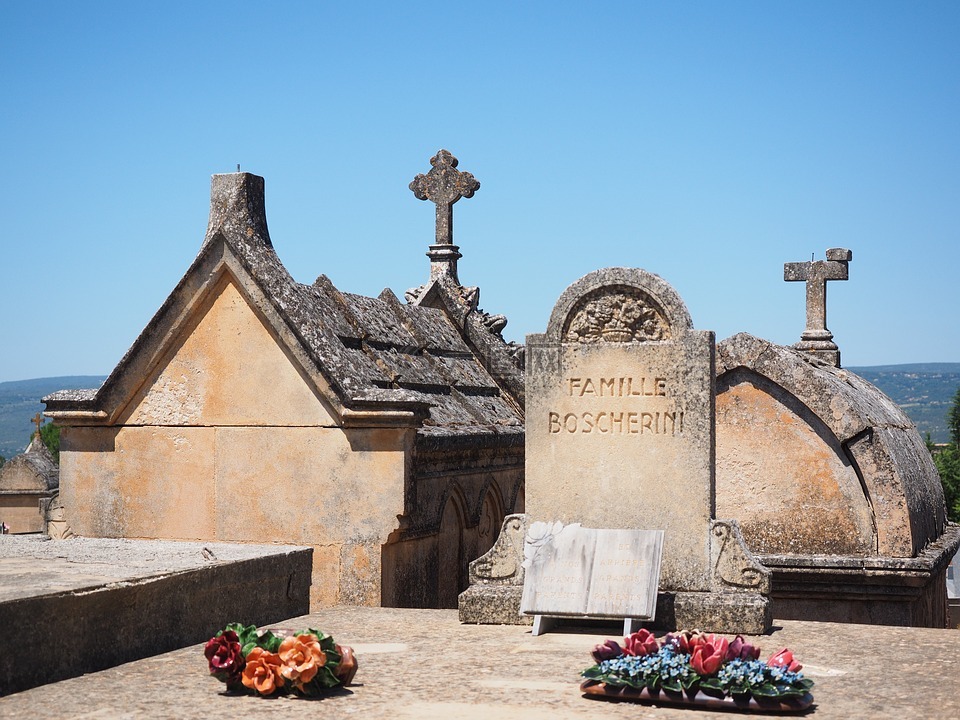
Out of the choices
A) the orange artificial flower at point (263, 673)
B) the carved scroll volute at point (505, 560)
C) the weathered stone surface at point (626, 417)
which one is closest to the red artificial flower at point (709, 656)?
the orange artificial flower at point (263, 673)

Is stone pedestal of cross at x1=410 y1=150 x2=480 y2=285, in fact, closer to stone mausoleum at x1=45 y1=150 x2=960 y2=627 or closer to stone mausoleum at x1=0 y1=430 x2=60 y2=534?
stone mausoleum at x1=45 y1=150 x2=960 y2=627

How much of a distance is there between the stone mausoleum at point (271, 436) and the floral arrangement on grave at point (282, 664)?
357 cm

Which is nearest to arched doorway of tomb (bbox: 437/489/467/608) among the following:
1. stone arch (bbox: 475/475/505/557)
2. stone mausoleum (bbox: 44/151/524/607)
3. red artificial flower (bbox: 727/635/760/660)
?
stone mausoleum (bbox: 44/151/524/607)

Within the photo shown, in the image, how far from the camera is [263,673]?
21.8ft

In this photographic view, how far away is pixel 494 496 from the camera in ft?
43.3

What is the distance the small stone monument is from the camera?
9000 mm

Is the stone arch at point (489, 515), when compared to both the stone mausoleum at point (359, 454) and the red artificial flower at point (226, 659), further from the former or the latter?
the red artificial flower at point (226, 659)

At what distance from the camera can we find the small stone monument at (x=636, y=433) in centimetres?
900

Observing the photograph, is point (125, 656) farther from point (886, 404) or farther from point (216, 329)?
point (886, 404)

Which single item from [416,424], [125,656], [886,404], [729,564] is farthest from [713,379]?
[886,404]

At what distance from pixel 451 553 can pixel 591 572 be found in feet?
11.0

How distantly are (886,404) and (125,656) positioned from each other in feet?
29.3

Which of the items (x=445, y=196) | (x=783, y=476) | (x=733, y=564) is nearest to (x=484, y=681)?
(x=733, y=564)

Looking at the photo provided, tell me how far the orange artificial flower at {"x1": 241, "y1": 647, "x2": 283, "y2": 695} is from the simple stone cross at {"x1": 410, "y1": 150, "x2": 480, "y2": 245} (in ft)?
29.0
